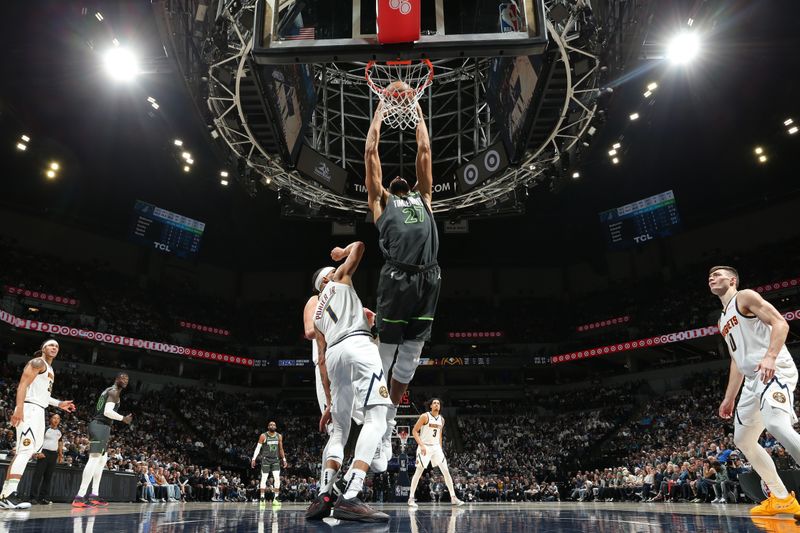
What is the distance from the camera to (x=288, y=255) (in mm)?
37312

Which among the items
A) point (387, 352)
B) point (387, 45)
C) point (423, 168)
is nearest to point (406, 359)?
point (387, 352)

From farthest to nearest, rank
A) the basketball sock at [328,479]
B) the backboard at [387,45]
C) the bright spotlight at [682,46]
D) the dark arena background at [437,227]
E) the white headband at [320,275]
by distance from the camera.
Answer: the bright spotlight at [682,46] → the dark arena background at [437,227] → the backboard at [387,45] → the white headband at [320,275] → the basketball sock at [328,479]

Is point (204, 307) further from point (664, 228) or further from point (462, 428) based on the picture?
point (664, 228)

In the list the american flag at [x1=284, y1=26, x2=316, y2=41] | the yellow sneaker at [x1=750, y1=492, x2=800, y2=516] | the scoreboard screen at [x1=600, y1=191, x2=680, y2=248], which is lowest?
the yellow sneaker at [x1=750, y1=492, x2=800, y2=516]

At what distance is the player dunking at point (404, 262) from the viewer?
430cm

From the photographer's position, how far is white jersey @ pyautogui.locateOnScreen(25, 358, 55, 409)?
7.18m

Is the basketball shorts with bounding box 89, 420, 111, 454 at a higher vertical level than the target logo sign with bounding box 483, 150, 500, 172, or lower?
lower

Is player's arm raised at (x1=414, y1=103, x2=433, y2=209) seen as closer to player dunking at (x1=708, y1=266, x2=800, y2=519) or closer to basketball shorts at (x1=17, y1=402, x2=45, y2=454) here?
player dunking at (x1=708, y1=266, x2=800, y2=519)

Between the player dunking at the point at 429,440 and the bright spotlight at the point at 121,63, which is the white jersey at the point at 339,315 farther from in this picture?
the bright spotlight at the point at 121,63

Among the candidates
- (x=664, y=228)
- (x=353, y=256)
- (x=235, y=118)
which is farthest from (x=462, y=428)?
(x=353, y=256)

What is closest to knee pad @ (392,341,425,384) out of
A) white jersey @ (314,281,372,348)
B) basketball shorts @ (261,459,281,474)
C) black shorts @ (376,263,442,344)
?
black shorts @ (376,263,442,344)

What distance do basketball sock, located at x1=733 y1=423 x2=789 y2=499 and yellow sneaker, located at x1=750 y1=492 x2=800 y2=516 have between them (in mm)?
61

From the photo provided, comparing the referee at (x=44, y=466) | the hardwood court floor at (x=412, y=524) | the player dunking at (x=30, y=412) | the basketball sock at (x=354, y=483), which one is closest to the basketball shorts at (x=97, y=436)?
the referee at (x=44, y=466)

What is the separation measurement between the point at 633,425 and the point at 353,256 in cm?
2599
